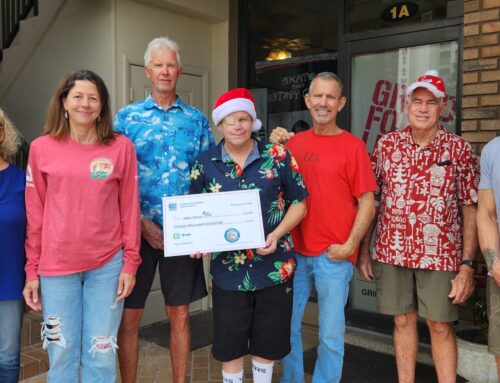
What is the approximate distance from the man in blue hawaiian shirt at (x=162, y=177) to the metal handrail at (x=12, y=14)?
3149 mm

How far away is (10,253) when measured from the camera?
2.47 meters

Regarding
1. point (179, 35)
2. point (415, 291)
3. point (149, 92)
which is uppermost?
point (179, 35)

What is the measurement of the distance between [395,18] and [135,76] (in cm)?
235

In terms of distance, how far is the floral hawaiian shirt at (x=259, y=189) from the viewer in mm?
2602

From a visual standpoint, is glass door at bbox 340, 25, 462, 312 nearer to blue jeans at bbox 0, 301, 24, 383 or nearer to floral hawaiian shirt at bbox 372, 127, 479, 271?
floral hawaiian shirt at bbox 372, 127, 479, 271

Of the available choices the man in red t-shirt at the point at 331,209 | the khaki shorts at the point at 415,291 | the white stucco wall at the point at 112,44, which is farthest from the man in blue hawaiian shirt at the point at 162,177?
the white stucco wall at the point at 112,44

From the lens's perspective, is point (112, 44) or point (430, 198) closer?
point (430, 198)

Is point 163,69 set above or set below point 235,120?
above

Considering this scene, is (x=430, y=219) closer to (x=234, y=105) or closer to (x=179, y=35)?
(x=234, y=105)

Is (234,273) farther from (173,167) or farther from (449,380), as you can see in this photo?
(449,380)

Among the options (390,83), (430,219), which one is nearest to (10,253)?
(430,219)

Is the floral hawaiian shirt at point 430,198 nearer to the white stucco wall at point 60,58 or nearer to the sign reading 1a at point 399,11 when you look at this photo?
the sign reading 1a at point 399,11

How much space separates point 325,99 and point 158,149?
3.25ft

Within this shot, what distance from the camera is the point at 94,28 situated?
4605 millimetres
